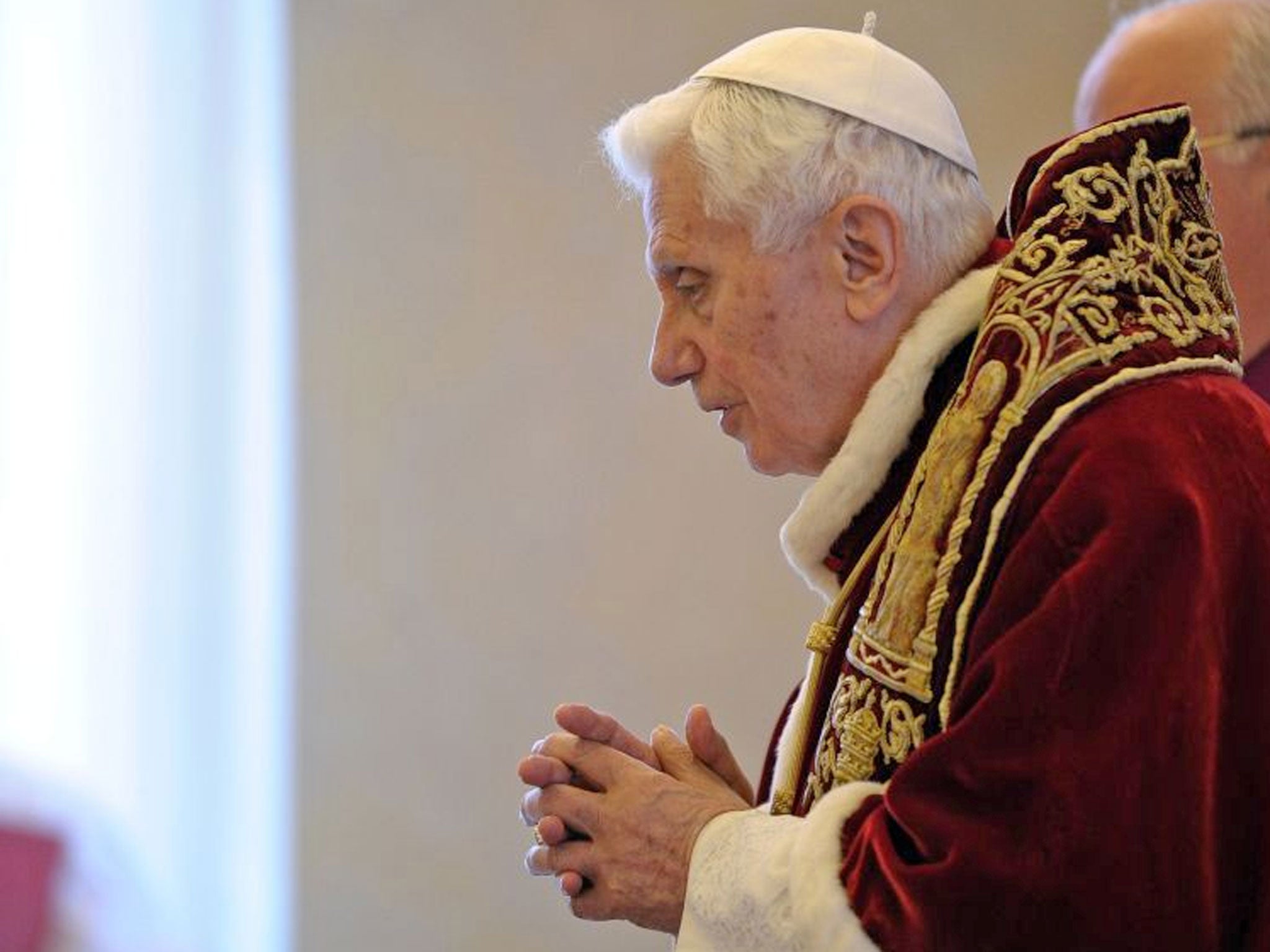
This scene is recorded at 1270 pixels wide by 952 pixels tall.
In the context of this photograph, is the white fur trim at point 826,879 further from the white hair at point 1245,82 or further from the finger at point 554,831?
the white hair at point 1245,82

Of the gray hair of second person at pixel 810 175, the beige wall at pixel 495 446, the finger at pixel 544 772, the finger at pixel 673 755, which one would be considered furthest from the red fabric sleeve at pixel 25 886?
the beige wall at pixel 495 446

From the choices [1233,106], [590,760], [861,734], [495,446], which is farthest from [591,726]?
[495,446]

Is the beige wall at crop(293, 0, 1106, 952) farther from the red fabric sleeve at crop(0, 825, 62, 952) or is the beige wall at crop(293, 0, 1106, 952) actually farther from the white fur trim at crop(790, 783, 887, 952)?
the white fur trim at crop(790, 783, 887, 952)

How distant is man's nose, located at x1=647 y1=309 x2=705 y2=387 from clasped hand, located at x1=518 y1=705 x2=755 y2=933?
47 cm

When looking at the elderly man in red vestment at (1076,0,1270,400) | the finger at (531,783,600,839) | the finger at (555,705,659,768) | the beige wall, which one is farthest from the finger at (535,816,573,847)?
the beige wall

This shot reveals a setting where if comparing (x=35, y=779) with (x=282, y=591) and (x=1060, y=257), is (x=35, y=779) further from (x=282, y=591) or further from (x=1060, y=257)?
(x=282, y=591)

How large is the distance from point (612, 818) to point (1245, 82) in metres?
1.89

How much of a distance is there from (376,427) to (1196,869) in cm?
326

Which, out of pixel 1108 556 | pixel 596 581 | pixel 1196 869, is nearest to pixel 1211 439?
pixel 1108 556

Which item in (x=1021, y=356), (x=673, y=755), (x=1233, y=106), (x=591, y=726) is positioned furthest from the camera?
(x=1233, y=106)

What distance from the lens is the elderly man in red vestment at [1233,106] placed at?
3.27 meters

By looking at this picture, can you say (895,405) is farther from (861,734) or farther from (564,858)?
(564,858)

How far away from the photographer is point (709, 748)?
98.2 inches

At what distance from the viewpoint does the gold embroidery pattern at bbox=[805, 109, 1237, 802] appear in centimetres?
206
